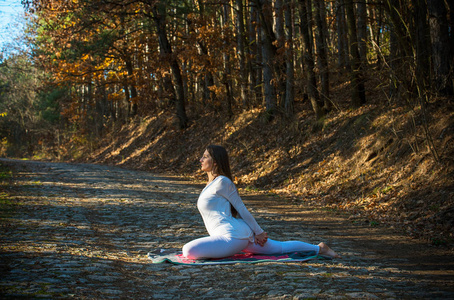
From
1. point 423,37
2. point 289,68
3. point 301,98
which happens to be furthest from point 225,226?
point 301,98

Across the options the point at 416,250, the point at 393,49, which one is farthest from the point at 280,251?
the point at 393,49

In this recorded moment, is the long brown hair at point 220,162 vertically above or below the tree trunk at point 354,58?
below

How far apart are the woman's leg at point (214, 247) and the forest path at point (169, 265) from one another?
0.22 meters

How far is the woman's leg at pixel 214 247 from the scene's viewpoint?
5.91 metres

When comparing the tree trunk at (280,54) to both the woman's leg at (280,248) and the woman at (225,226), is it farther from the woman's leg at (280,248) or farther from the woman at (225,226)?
the woman's leg at (280,248)

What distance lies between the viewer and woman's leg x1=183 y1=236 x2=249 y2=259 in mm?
5914

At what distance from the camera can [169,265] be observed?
19.8 ft

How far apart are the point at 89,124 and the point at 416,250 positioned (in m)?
41.4

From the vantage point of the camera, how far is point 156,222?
9.37m

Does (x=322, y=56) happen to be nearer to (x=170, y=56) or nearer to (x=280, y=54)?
(x=280, y=54)

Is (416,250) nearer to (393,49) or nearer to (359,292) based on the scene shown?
(359,292)

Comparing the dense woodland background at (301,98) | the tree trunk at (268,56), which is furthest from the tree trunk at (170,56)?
the tree trunk at (268,56)

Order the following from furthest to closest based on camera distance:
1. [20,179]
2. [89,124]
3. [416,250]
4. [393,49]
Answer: [89,124]
[20,179]
[393,49]
[416,250]

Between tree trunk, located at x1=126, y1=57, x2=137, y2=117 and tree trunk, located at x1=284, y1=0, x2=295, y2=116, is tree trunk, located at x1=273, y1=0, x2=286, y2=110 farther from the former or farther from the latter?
tree trunk, located at x1=126, y1=57, x2=137, y2=117
